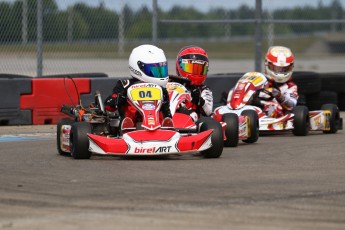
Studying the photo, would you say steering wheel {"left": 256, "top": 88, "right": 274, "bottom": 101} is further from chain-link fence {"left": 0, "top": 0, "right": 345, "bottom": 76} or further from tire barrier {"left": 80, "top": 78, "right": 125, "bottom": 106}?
chain-link fence {"left": 0, "top": 0, "right": 345, "bottom": 76}

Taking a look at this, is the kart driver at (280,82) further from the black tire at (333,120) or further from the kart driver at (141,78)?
the kart driver at (141,78)

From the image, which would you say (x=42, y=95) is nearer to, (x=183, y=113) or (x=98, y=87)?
(x=98, y=87)

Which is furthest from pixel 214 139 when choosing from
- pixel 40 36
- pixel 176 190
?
pixel 40 36

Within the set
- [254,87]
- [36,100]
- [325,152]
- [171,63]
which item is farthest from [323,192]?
[171,63]

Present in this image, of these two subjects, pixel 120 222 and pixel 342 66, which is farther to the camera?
pixel 342 66

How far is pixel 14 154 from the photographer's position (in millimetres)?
9680

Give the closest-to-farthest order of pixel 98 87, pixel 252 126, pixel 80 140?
pixel 80 140, pixel 252 126, pixel 98 87

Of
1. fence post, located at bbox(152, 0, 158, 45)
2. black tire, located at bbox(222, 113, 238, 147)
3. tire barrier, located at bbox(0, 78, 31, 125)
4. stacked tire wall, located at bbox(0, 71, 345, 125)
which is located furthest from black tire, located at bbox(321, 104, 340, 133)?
tire barrier, located at bbox(0, 78, 31, 125)

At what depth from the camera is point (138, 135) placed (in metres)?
9.02

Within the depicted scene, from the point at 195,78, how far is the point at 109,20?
4.11 meters

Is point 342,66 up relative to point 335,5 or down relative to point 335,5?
down

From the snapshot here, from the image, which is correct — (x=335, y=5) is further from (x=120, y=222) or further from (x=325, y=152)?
(x=120, y=222)

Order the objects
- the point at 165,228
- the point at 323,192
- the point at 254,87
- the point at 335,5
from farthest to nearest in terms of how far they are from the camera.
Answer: the point at 335,5 < the point at 254,87 < the point at 323,192 < the point at 165,228

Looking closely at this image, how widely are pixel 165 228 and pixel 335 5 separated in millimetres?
13653
